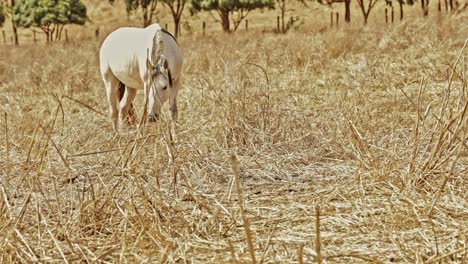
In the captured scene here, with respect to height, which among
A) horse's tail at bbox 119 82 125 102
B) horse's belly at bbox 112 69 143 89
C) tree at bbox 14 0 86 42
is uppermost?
tree at bbox 14 0 86 42

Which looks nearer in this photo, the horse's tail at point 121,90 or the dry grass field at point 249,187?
the dry grass field at point 249,187

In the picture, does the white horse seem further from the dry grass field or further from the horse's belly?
the dry grass field

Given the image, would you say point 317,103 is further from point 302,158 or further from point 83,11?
point 83,11

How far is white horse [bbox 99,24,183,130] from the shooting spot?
5598 millimetres

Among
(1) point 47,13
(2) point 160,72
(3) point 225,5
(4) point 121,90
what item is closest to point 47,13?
(1) point 47,13

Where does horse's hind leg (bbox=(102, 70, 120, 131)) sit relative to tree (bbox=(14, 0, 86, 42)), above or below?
below

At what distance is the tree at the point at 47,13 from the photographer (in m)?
35.5

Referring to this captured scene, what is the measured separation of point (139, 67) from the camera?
20.5ft

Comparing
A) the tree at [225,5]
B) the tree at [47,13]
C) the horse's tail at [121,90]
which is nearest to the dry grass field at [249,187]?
the horse's tail at [121,90]

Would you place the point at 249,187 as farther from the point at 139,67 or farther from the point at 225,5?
the point at 225,5

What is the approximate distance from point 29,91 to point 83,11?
30.4m

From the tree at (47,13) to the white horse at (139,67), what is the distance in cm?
2932

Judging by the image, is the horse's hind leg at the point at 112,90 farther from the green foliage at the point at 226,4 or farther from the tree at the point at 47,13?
the tree at the point at 47,13

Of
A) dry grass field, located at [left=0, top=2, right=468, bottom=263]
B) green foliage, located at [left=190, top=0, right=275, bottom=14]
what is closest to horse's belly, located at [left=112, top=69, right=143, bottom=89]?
dry grass field, located at [left=0, top=2, right=468, bottom=263]
